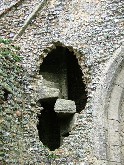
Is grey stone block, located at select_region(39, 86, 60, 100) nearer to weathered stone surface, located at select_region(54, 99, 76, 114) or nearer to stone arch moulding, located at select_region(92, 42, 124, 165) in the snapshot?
weathered stone surface, located at select_region(54, 99, 76, 114)

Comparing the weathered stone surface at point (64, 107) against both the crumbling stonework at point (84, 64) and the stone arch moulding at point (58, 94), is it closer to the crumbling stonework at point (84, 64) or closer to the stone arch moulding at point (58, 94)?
the stone arch moulding at point (58, 94)

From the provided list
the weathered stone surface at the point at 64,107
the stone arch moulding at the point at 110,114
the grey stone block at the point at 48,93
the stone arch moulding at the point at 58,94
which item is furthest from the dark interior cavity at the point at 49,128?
the stone arch moulding at the point at 110,114

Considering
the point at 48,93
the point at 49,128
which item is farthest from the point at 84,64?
the point at 49,128

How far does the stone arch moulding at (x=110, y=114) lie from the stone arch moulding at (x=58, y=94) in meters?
0.52

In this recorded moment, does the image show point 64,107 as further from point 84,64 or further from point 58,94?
point 84,64

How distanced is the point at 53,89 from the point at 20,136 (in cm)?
113

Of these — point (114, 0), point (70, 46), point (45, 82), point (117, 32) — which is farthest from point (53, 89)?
point (114, 0)

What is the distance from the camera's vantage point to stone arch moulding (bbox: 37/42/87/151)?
7531 millimetres

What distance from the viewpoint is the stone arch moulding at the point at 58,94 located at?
7531mm

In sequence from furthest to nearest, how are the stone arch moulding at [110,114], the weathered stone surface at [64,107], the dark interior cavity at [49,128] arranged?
the dark interior cavity at [49,128] < the weathered stone surface at [64,107] < the stone arch moulding at [110,114]

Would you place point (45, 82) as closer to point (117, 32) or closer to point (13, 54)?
point (13, 54)

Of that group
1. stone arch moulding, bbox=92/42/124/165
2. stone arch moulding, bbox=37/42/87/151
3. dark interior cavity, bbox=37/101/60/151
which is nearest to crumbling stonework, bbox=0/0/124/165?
stone arch moulding, bbox=92/42/124/165

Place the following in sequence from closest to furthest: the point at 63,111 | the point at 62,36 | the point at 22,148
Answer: the point at 22,148, the point at 63,111, the point at 62,36

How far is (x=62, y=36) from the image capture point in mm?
7992
